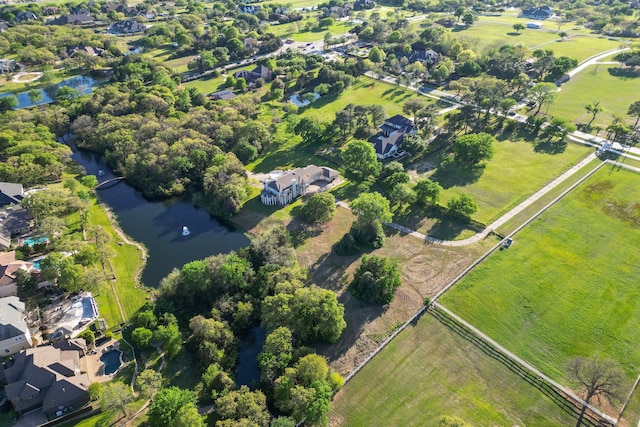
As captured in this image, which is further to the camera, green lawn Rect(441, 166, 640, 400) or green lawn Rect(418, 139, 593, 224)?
green lawn Rect(418, 139, 593, 224)

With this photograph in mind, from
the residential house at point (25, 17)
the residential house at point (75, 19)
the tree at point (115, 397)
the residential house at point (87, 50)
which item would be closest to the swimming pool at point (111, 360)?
the tree at point (115, 397)

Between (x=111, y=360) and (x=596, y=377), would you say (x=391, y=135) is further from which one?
(x=111, y=360)

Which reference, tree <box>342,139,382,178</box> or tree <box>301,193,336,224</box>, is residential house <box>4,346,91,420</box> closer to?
tree <box>301,193,336,224</box>

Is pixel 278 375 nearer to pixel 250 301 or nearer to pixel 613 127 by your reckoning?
pixel 250 301

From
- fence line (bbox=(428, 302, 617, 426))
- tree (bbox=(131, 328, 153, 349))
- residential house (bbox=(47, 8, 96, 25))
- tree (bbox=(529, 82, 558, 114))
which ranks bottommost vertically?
fence line (bbox=(428, 302, 617, 426))

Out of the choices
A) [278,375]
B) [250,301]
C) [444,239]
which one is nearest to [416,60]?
[444,239]

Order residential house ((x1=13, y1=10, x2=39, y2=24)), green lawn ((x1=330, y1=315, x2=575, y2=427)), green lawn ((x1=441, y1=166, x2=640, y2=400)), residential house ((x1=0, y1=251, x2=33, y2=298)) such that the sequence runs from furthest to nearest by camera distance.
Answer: residential house ((x1=13, y1=10, x2=39, y2=24)) → residential house ((x1=0, y1=251, x2=33, y2=298)) → green lawn ((x1=441, y1=166, x2=640, y2=400)) → green lawn ((x1=330, y1=315, x2=575, y2=427))

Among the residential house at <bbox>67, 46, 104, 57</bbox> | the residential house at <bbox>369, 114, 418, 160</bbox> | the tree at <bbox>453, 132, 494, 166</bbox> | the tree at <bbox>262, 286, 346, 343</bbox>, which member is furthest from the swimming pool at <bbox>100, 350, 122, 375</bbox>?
the residential house at <bbox>67, 46, 104, 57</bbox>
